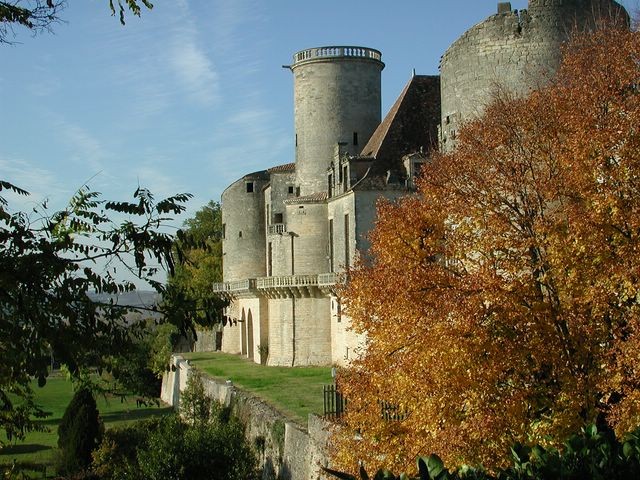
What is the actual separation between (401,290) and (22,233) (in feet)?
29.0

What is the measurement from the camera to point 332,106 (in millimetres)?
40594

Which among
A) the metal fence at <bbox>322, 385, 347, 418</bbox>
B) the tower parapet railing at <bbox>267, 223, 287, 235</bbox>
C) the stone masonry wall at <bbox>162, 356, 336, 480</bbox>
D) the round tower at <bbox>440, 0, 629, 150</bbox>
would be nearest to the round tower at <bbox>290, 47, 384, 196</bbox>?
the tower parapet railing at <bbox>267, 223, 287, 235</bbox>

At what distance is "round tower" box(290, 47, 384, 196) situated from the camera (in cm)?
4044

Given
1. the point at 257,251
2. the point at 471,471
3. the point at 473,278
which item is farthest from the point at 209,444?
the point at 257,251

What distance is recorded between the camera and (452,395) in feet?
43.7

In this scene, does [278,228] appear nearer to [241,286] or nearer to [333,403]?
[241,286]

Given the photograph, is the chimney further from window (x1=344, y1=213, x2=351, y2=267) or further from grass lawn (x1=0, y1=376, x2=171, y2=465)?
window (x1=344, y1=213, x2=351, y2=267)

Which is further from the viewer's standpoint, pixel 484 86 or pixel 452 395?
pixel 484 86

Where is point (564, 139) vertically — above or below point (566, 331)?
above

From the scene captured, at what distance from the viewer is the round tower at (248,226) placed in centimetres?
4859

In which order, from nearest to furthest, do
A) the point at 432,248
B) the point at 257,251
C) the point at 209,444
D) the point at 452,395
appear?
1. the point at 452,395
2. the point at 432,248
3. the point at 209,444
4. the point at 257,251

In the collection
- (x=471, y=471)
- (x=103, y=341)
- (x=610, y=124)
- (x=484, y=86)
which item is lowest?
(x=471, y=471)

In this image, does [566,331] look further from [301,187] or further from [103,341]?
[301,187]

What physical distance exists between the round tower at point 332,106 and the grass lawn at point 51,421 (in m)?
13.6
